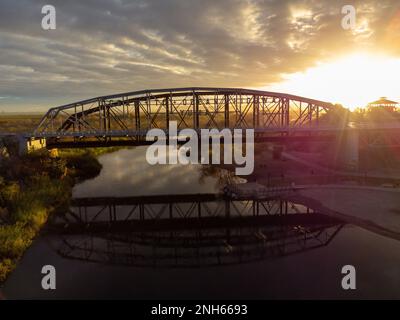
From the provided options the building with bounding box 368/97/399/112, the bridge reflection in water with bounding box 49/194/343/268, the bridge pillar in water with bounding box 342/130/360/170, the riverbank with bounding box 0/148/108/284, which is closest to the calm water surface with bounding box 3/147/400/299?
the bridge reflection in water with bounding box 49/194/343/268

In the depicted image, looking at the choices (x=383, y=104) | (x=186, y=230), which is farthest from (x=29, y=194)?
(x=383, y=104)

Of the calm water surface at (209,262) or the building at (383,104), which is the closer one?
the calm water surface at (209,262)

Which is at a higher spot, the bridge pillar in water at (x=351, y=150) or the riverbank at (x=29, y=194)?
the bridge pillar in water at (x=351, y=150)

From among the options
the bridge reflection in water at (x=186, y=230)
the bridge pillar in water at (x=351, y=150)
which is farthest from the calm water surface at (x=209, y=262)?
the bridge pillar in water at (x=351, y=150)

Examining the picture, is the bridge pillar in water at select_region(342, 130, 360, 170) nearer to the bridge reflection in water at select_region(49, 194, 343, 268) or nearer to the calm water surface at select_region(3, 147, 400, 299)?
the bridge reflection in water at select_region(49, 194, 343, 268)

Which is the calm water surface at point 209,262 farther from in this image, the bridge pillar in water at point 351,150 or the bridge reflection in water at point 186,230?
the bridge pillar in water at point 351,150

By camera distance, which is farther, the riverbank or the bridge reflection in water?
the bridge reflection in water
